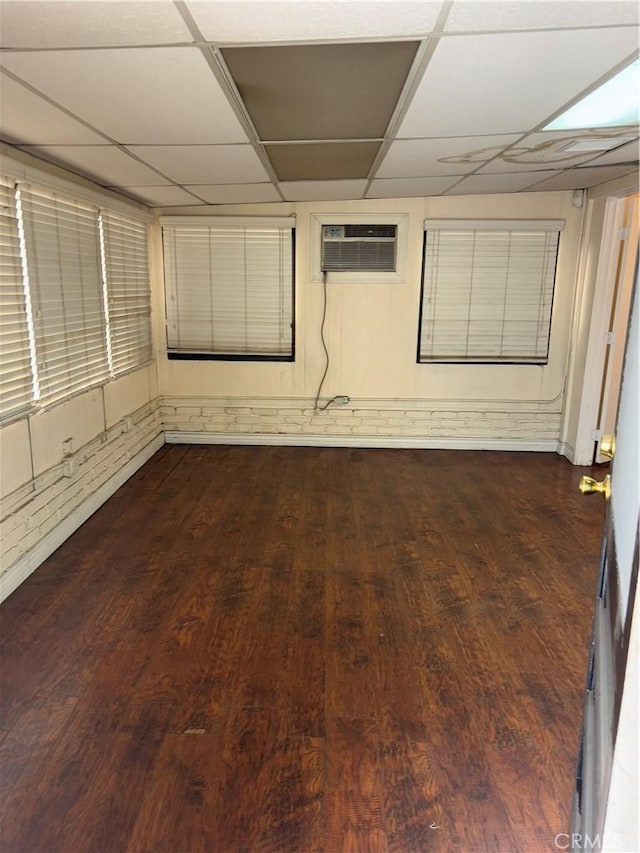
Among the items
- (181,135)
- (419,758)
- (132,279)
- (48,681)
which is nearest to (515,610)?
(419,758)

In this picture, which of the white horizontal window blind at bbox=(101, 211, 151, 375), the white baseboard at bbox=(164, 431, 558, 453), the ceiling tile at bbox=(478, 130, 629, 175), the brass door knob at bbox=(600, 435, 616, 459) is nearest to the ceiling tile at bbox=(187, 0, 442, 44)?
the brass door knob at bbox=(600, 435, 616, 459)

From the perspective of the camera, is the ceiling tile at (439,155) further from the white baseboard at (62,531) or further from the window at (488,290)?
the white baseboard at (62,531)

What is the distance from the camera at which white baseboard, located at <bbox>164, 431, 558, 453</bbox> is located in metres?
5.40

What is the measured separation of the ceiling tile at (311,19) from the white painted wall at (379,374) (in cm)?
343

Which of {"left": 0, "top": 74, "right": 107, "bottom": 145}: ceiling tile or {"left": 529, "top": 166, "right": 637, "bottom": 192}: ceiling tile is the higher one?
{"left": 529, "top": 166, "right": 637, "bottom": 192}: ceiling tile

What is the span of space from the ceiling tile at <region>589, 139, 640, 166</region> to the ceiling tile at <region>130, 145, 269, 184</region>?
2.05 metres

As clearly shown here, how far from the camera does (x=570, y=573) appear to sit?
3131 mm

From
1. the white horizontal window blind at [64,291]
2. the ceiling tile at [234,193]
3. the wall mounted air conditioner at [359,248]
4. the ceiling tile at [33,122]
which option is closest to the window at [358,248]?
the wall mounted air conditioner at [359,248]

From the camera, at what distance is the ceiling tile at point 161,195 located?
402 centimetres

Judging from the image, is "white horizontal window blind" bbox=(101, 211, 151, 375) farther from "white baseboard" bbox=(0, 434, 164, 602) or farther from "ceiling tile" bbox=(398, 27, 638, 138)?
"ceiling tile" bbox=(398, 27, 638, 138)

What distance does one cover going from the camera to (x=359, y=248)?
4980 millimetres

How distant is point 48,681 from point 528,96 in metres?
3.00

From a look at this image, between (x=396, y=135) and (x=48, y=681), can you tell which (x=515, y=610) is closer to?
(x=48, y=681)

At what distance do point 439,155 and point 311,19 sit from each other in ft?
5.98
